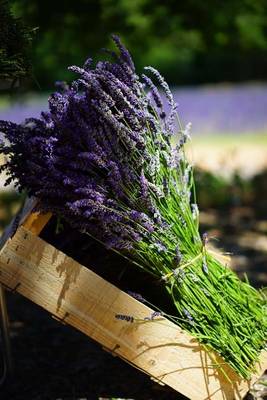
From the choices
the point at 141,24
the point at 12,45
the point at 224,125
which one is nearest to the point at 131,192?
the point at 12,45

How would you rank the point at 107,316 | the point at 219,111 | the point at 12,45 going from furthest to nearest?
the point at 219,111 < the point at 12,45 < the point at 107,316

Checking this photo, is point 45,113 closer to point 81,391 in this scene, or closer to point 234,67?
point 81,391

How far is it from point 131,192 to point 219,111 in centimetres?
1284

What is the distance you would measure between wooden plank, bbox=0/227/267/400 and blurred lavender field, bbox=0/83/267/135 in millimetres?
8669

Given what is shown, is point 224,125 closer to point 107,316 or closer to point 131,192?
point 131,192

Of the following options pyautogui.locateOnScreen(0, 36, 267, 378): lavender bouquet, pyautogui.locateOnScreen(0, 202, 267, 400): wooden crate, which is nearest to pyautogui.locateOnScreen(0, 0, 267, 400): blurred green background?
pyautogui.locateOnScreen(0, 36, 267, 378): lavender bouquet

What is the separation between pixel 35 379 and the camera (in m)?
3.12

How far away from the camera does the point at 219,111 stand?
1506cm

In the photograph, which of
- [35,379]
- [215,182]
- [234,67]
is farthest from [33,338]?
[234,67]

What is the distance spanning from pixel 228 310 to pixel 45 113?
3.23 feet

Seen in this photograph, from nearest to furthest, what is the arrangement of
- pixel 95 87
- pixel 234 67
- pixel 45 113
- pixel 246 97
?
1. pixel 95 87
2. pixel 45 113
3. pixel 246 97
4. pixel 234 67

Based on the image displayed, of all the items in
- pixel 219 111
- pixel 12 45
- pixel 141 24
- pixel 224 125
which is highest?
pixel 219 111

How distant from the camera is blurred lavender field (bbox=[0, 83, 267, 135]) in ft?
42.5

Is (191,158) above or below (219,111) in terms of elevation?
below
